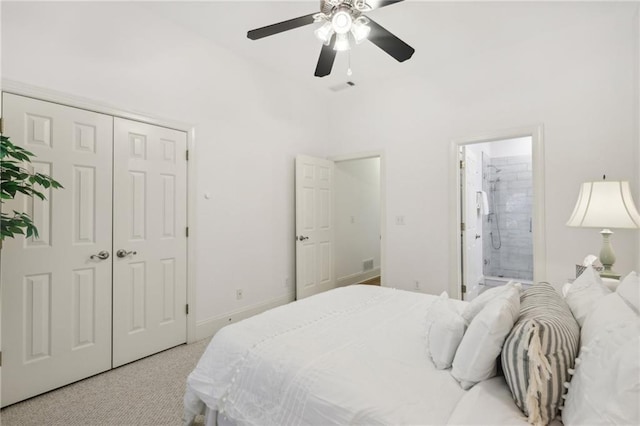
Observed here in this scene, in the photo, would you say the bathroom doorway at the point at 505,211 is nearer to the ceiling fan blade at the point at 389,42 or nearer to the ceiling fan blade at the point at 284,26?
the ceiling fan blade at the point at 389,42

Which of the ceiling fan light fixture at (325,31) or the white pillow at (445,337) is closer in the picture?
the white pillow at (445,337)

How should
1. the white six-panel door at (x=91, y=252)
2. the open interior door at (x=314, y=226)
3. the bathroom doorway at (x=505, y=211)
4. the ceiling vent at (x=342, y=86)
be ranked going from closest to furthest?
the white six-panel door at (x=91, y=252), the open interior door at (x=314, y=226), the ceiling vent at (x=342, y=86), the bathroom doorway at (x=505, y=211)

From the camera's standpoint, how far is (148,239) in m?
2.76

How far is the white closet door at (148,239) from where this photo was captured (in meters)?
2.58

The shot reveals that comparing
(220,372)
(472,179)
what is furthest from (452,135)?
(220,372)

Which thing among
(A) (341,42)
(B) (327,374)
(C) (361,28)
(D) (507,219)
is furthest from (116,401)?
(D) (507,219)

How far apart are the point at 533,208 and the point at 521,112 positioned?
1.00 meters

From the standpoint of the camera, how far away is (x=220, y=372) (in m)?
1.53

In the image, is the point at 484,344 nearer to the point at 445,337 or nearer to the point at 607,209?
the point at 445,337

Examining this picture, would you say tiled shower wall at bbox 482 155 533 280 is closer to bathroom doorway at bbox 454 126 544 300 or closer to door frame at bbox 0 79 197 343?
bathroom doorway at bbox 454 126 544 300

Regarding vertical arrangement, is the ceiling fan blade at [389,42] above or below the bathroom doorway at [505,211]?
above

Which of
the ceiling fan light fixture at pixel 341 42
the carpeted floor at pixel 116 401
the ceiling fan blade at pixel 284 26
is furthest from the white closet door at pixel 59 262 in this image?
Answer: the ceiling fan light fixture at pixel 341 42

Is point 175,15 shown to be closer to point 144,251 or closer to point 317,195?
point 144,251

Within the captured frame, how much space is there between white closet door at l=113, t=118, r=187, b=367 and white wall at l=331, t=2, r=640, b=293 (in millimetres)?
2502
